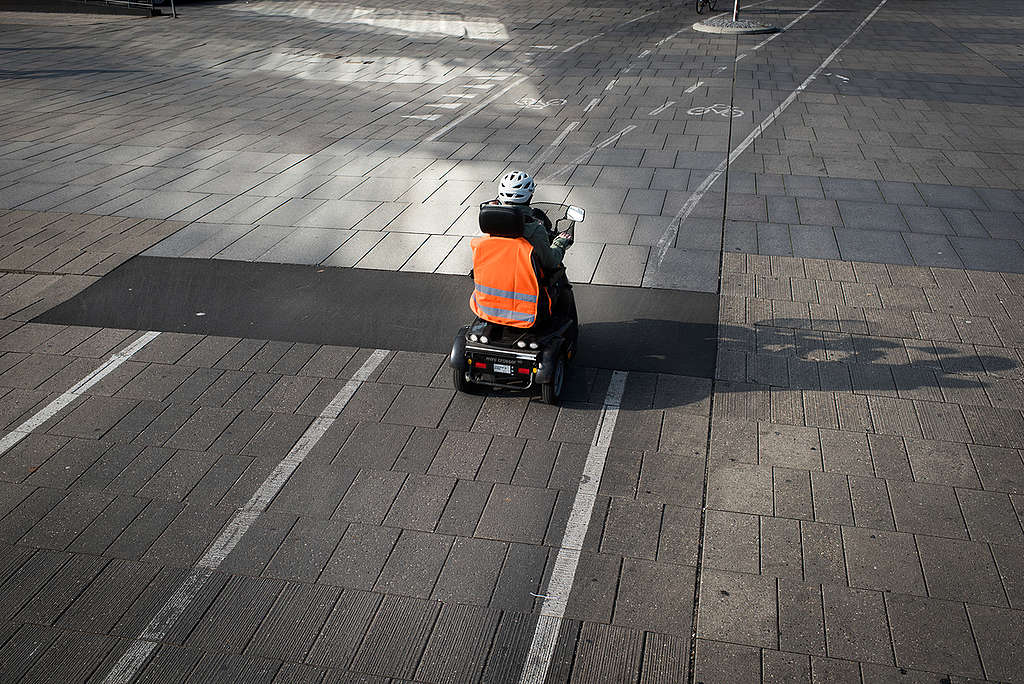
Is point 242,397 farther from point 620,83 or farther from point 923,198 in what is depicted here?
point 620,83

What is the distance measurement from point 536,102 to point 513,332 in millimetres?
10414

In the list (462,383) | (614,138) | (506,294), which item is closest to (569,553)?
(462,383)

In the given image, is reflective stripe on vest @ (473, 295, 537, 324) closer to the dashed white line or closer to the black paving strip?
the black paving strip

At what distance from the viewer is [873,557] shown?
5.02m

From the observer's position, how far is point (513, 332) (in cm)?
658

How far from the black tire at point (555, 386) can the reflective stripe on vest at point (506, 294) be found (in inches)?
19.6

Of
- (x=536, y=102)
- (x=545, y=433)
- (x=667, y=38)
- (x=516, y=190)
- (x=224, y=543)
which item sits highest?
(x=516, y=190)

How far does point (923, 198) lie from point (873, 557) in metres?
Result: 7.31

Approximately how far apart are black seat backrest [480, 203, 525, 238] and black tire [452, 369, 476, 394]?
1155 mm

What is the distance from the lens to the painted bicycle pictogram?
15.6 meters

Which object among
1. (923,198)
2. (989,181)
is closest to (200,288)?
(923,198)

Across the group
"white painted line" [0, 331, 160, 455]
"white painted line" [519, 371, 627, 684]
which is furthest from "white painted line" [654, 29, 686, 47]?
"white painted line" [0, 331, 160, 455]

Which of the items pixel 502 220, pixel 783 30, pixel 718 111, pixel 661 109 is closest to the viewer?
pixel 502 220

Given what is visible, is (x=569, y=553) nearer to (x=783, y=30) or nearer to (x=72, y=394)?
(x=72, y=394)
